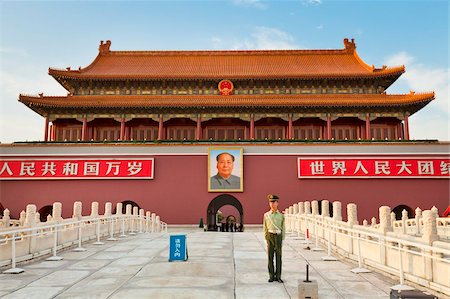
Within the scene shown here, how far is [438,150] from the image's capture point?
78.7ft

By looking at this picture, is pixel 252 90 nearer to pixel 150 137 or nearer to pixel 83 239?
pixel 150 137

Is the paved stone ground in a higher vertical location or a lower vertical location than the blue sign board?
lower

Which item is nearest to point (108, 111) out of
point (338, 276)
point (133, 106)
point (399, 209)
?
point (133, 106)

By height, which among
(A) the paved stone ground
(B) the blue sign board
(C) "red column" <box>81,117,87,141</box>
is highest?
(C) "red column" <box>81,117,87,141</box>

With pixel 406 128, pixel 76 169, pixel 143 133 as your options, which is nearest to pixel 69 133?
pixel 143 133

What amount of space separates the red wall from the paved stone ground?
1294 cm

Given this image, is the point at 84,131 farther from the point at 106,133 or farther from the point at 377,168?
the point at 377,168

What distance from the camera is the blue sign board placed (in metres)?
9.25

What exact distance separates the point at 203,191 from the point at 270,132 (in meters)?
7.67

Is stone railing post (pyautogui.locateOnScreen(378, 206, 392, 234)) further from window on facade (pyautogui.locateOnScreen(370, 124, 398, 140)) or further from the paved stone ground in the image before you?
window on facade (pyautogui.locateOnScreen(370, 124, 398, 140))

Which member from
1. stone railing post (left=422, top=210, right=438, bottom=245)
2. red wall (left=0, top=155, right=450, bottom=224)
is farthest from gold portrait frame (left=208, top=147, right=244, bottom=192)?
stone railing post (left=422, top=210, right=438, bottom=245)

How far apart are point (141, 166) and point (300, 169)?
9437 millimetres

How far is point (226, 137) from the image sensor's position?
29141 mm

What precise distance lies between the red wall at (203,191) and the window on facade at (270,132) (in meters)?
4.83
